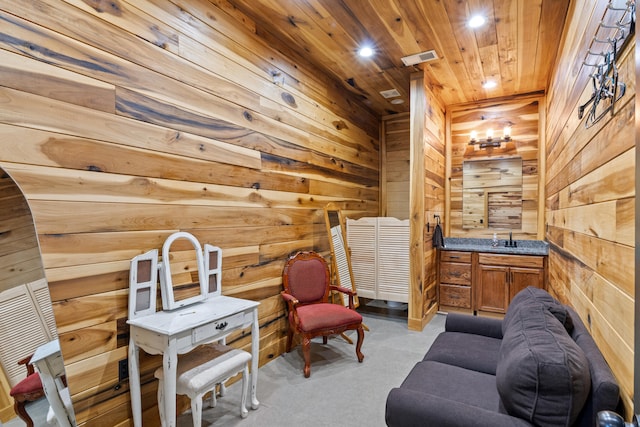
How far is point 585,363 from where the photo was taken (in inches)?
47.7

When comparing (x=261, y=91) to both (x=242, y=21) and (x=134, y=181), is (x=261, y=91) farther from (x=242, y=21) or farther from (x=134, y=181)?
(x=134, y=181)

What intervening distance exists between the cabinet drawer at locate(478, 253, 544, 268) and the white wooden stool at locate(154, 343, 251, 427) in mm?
3233

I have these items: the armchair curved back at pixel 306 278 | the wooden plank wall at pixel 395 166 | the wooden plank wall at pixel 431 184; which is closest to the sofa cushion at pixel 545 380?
the armchair curved back at pixel 306 278

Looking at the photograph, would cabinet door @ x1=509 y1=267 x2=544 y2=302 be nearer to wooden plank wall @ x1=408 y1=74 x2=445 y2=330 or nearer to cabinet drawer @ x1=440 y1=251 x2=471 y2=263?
cabinet drawer @ x1=440 y1=251 x2=471 y2=263

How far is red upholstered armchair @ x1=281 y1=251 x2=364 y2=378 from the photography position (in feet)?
9.25

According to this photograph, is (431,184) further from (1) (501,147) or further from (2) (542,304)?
(2) (542,304)

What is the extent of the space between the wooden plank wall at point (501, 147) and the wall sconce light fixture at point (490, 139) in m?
0.06

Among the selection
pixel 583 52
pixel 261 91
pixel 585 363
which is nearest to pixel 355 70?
pixel 261 91

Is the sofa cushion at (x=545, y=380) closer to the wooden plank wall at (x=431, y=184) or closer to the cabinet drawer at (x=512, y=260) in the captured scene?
the wooden plank wall at (x=431, y=184)

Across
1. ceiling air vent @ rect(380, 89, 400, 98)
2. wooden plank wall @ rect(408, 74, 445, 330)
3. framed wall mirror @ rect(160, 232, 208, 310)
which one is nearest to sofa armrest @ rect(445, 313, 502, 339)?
wooden plank wall @ rect(408, 74, 445, 330)

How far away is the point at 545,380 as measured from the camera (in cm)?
118

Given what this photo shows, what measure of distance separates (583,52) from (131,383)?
3.20 m

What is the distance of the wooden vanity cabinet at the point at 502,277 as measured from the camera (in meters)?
3.92

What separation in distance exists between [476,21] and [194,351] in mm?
3347
